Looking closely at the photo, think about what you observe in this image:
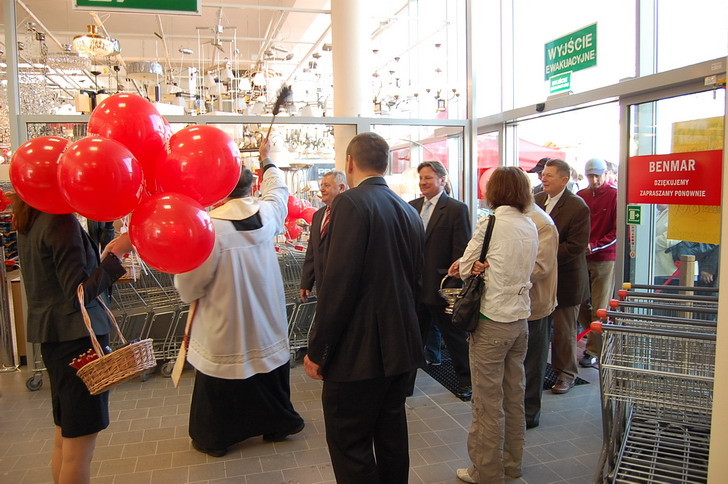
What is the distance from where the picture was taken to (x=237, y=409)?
364 cm

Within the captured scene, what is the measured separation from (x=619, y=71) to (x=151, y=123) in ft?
13.7

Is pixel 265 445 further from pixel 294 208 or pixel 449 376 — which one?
pixel 294 208

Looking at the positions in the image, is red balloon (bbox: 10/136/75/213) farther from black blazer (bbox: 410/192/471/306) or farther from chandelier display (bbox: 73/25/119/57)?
chandelier display (bbox: 73/25/119/57)

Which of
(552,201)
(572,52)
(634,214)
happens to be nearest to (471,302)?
(552,201)

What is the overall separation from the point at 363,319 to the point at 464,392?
8.06 ft

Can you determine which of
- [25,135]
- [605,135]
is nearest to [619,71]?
[605,135]

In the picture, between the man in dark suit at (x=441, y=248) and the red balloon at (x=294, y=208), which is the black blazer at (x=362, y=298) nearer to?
the man in dark suit at (x=441, y=248)

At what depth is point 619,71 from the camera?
500 cm

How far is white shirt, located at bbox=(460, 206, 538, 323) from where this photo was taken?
9.52ft

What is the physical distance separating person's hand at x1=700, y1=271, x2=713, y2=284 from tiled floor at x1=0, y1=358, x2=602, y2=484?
4.00 ft

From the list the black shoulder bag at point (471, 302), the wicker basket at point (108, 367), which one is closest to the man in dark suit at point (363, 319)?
the black shoulder bag at point (471, 302)

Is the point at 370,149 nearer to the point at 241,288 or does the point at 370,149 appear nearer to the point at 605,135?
the point at 241,288

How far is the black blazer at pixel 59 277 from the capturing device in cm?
248

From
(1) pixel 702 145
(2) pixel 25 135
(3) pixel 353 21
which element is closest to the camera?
(1) pixel 702 145
